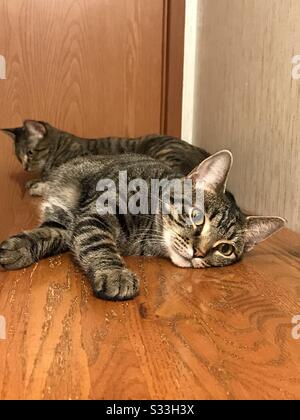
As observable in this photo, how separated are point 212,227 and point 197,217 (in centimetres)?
5

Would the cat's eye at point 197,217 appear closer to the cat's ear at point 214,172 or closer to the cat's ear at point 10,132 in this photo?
the cat's ear at point 214,172

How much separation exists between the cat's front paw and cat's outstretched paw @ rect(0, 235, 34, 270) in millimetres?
259

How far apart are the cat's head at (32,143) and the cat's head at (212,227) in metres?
1.32

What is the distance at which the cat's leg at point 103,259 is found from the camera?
1046 mm

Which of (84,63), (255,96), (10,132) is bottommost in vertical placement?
(10,132)

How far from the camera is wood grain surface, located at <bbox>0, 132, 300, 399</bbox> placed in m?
0.71

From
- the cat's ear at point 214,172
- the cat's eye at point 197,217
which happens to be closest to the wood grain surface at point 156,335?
the cat's eye at point 197,217

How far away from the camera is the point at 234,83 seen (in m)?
2.03

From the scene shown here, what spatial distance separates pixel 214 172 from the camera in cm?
137

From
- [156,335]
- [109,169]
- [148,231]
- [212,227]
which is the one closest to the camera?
[156,335]

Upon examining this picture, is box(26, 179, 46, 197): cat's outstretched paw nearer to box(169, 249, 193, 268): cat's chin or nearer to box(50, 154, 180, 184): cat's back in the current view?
box(50, 154, 180, 184): cat's back

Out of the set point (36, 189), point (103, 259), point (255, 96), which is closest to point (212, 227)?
point (103, 259)

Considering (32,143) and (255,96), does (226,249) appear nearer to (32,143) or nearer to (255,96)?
(255,96)

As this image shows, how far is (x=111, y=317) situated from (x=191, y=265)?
0.41 meters
